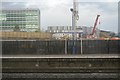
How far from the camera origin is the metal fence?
940 inches

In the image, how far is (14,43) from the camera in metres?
24.0

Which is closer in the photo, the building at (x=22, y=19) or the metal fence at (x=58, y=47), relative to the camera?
the metal fence at (x=58, y=47)

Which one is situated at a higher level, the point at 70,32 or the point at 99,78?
the point at 70,32

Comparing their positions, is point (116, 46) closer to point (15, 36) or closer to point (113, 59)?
point (113, 59)

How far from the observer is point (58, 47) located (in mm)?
24453

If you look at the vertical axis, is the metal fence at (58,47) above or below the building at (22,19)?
below

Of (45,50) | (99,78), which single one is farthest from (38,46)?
(99,78)

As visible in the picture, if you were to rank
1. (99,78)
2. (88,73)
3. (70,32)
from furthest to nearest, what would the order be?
(70,32) → (88,73) → (99,78)

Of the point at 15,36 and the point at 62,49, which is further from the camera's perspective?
the point at 15,36

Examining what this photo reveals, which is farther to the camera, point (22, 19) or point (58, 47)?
point (22, 19)

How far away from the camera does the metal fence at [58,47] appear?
78.3ft

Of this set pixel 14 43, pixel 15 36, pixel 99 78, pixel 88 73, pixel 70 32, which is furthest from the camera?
pixel 15 36

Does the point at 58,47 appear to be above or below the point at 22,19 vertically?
below

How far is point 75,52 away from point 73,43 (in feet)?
3.58
